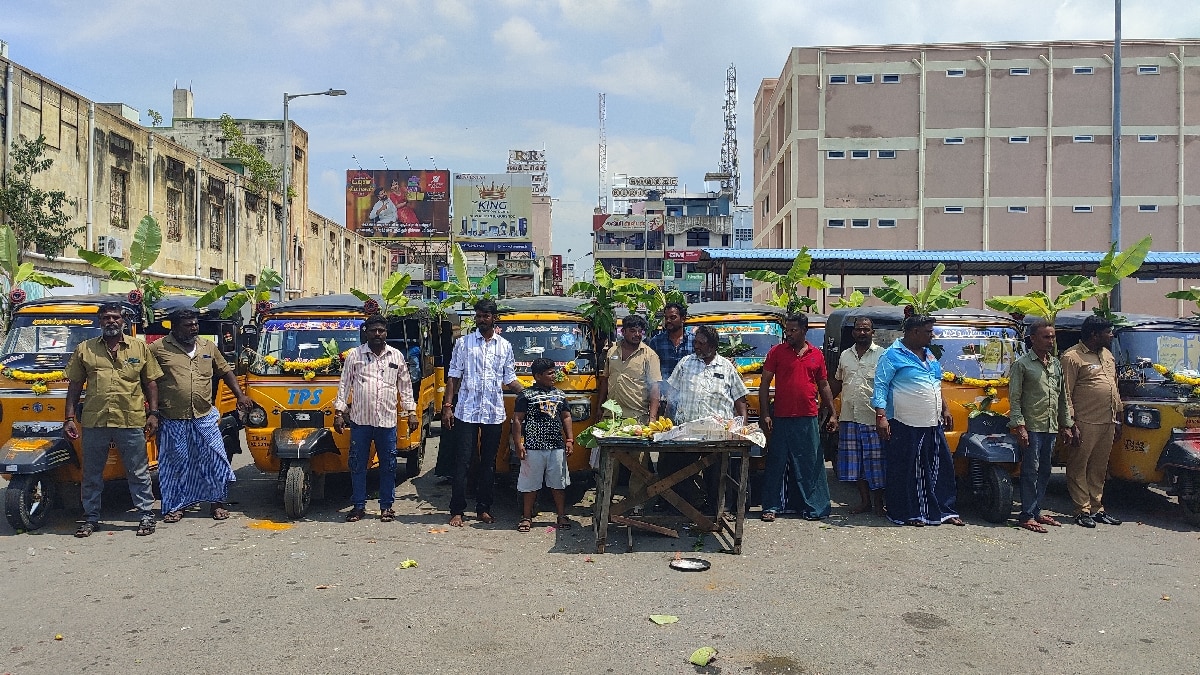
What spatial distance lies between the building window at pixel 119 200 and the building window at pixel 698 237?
67859 millimetres

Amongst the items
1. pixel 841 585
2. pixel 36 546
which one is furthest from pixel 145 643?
pixel 841 585

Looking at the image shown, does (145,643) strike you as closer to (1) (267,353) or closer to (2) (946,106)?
(1) (267,353)

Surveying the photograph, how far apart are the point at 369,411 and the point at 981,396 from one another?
614 centimetres

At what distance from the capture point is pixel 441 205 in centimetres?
5606

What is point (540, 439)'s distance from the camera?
25.9 feet

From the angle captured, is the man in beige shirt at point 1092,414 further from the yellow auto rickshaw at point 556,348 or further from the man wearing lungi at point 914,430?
the yellow auto rickshaw at point 556,348

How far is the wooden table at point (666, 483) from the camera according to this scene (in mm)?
6996

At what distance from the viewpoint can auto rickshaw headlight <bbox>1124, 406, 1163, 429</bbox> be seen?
817cm

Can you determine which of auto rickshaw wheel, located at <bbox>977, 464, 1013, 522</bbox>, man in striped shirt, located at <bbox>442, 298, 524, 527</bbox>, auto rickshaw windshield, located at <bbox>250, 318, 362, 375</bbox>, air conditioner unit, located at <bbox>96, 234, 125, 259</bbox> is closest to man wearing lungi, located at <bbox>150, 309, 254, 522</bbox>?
auto rickshaw windshield, located at <bbox>250, 318, 362, 375</bbox>

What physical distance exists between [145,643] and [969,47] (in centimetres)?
5043

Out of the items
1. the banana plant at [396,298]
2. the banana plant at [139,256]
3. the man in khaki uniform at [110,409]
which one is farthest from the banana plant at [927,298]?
the banana plant at [139,256]

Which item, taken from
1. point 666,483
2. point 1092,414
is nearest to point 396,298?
point 666,483

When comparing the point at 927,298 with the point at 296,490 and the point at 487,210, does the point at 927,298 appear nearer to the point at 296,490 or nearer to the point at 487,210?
the point at 296,490

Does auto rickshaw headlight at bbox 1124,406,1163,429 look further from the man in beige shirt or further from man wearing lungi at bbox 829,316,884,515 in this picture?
man wearing lungi at bbox 829,316,884,515
